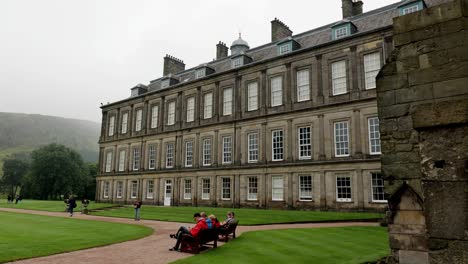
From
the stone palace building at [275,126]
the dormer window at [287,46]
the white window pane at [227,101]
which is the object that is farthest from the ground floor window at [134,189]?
the dormer window at [287,46]

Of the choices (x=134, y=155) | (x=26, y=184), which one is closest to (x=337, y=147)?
(x=134, y=155)

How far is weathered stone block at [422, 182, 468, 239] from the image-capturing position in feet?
12.8

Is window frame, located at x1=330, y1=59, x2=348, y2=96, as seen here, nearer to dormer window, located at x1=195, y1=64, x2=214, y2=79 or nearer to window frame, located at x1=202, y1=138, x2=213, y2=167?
window frame, located at x1=202, y1=138, x2=213, y2=167

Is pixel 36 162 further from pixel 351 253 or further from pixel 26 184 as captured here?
pixel 351 253

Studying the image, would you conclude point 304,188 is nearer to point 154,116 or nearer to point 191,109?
point 191,109

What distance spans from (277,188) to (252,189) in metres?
2.64

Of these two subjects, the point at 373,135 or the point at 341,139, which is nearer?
the point at 373,135

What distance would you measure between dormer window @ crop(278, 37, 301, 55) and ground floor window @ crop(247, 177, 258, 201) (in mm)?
11898

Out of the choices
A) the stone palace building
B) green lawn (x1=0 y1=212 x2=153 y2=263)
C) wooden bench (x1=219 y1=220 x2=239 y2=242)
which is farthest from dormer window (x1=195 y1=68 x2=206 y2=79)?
wooden bench (x1=219 y1=220 x2=239 y2=242)

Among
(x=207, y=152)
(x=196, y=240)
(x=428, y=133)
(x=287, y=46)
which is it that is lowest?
(x=196, y=240)

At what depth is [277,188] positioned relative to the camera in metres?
29.2

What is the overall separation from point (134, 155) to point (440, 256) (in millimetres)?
41638

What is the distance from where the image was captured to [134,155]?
141 ft

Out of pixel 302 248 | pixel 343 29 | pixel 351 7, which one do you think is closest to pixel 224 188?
pixel 343 29
